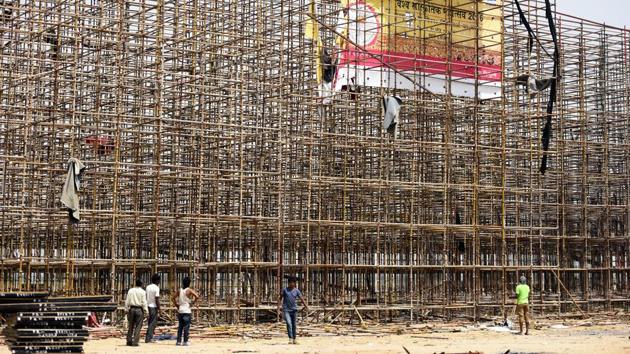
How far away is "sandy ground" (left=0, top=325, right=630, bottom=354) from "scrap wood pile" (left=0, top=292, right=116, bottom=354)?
113cm

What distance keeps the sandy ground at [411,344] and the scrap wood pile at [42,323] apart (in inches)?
44.7

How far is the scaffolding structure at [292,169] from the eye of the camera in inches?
1100

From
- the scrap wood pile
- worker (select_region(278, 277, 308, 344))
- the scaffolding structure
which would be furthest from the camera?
the scaffolding structure

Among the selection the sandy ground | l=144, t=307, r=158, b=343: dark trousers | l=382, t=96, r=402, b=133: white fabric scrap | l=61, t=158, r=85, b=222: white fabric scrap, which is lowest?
the sandy ground

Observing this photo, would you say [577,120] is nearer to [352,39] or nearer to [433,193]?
[433,193]

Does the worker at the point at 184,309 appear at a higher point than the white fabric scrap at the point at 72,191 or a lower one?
lower

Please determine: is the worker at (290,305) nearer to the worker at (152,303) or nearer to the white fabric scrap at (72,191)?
the worker at (152,303)

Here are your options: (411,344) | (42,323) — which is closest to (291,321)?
(411,344)

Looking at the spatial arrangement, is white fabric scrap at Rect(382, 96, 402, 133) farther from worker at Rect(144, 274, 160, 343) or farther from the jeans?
worker at Rect(144, 274, 160, 343)

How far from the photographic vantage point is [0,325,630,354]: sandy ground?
896 inches

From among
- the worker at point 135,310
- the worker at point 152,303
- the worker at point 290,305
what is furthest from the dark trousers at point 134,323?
the worker at point 290,305

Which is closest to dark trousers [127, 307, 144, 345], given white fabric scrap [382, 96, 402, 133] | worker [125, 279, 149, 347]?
worker [125, 279, 149, 347]

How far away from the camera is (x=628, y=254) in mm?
37906

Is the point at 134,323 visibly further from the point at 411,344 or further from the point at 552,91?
the point at 552,91
